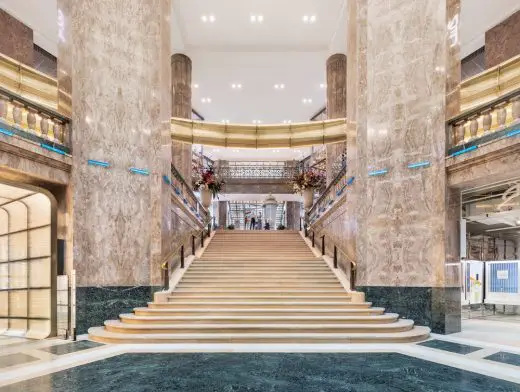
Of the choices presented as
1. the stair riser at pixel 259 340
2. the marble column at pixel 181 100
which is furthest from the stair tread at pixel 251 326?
the marble column at pixel 181 100

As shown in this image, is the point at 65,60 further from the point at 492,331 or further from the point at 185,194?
the point at 492,331

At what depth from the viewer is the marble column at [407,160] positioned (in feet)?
24.4

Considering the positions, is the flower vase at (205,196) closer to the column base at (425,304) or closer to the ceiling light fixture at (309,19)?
the ceiling light fixture at (309,19)

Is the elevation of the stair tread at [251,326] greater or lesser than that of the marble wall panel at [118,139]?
lesser

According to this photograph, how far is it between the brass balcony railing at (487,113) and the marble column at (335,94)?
668 centimetres

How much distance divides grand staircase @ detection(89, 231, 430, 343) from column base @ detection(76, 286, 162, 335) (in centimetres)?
31

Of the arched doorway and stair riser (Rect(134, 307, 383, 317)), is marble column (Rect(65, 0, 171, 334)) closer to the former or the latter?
the arched doorway

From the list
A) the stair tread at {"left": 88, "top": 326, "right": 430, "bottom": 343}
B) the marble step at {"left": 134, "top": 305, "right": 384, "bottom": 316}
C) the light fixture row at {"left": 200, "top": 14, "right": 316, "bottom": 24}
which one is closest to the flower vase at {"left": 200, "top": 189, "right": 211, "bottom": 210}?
the light fixture row at {"left": 200, "top": 14, "right": 316, "bottom": 24}

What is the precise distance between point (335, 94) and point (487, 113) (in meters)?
9.38

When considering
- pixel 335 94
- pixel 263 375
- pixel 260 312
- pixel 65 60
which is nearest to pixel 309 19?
pixel 335 94

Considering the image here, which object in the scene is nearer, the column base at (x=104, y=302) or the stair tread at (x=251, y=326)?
the stair tread at (x=251, y=326)

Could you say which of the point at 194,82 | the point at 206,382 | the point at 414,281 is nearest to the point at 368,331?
the point at 414,281

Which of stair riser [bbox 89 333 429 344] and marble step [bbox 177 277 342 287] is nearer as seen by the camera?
stair riser [bbox 89 333 429 344]

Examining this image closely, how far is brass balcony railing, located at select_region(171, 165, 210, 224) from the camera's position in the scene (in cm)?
1051
